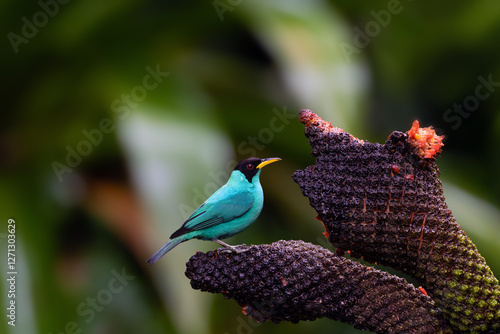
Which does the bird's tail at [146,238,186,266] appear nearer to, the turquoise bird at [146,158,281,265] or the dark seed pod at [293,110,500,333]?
the turquoise bird at [146,158,281,265]

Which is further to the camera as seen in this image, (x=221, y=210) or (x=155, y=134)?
(x=155, y=134)

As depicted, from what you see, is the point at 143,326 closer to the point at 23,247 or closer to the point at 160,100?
the point at 23,247

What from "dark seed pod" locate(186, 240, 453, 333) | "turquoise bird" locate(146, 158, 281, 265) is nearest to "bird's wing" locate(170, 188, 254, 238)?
"turquoise bird" locate(146, 158, 281, 265)

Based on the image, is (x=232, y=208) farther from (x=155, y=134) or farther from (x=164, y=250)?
(x=155, y=134)

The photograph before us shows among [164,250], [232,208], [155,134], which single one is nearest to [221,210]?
[232,208]

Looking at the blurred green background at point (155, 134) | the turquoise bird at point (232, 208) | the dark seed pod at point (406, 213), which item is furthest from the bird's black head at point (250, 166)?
the blurred green background at point (155, 134)

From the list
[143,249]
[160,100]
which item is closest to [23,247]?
[143,249]
